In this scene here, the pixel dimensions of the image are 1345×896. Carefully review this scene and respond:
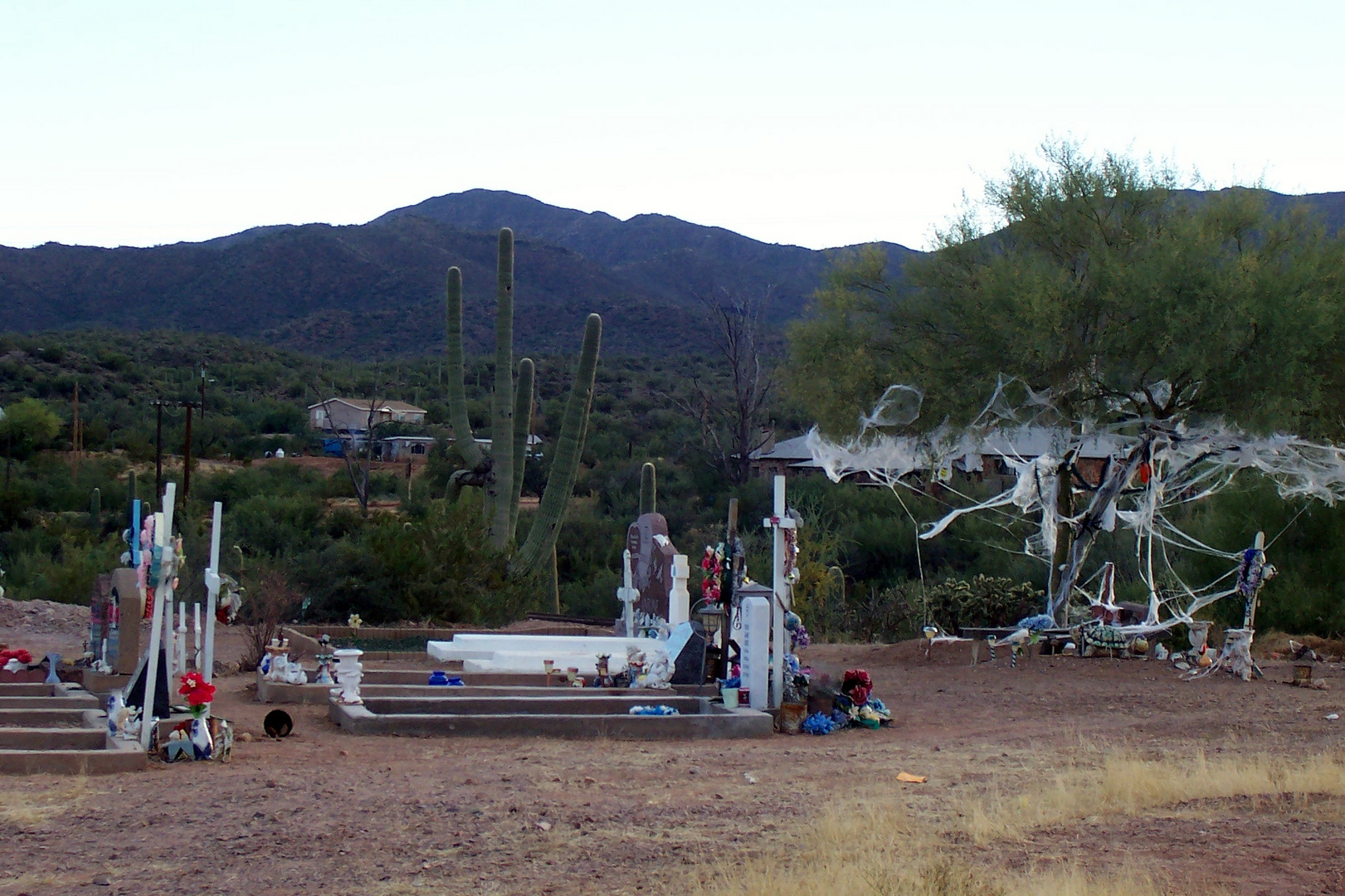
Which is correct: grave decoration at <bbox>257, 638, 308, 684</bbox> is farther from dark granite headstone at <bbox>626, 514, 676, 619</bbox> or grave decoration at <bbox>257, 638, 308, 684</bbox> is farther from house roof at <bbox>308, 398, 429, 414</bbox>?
house roof at <bbox>308, 398, 429, 414</bbox>

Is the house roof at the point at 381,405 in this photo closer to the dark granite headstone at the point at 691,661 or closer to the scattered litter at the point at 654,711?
the dark granite headstone at the point at 691,661

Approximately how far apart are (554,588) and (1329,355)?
1553 cm

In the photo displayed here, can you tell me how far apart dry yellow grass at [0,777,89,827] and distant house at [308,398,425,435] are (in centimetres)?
4960

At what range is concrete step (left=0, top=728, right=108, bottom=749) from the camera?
378 inches

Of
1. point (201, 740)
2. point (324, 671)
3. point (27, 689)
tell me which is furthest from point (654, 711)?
point (27, 689)

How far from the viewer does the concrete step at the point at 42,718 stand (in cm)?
1136

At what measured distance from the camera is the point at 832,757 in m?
10.4

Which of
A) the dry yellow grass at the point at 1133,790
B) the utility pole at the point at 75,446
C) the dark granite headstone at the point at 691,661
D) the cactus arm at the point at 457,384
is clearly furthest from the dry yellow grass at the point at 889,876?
the utility pole at the point at 75,446

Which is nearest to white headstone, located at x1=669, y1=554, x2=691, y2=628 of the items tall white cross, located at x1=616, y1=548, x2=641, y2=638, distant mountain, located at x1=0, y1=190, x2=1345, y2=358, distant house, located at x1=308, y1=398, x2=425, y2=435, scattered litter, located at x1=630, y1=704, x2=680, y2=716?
tall white cross, located at x1=616, y1=548, x2=641, y2=638

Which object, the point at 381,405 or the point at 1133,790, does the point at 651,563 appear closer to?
the point at 1133,790

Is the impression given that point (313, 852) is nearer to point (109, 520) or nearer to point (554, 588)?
point (554, 588)

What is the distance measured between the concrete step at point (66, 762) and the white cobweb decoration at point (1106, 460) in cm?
1034

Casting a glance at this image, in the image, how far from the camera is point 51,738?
9742 mm

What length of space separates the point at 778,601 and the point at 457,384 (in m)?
14.8
